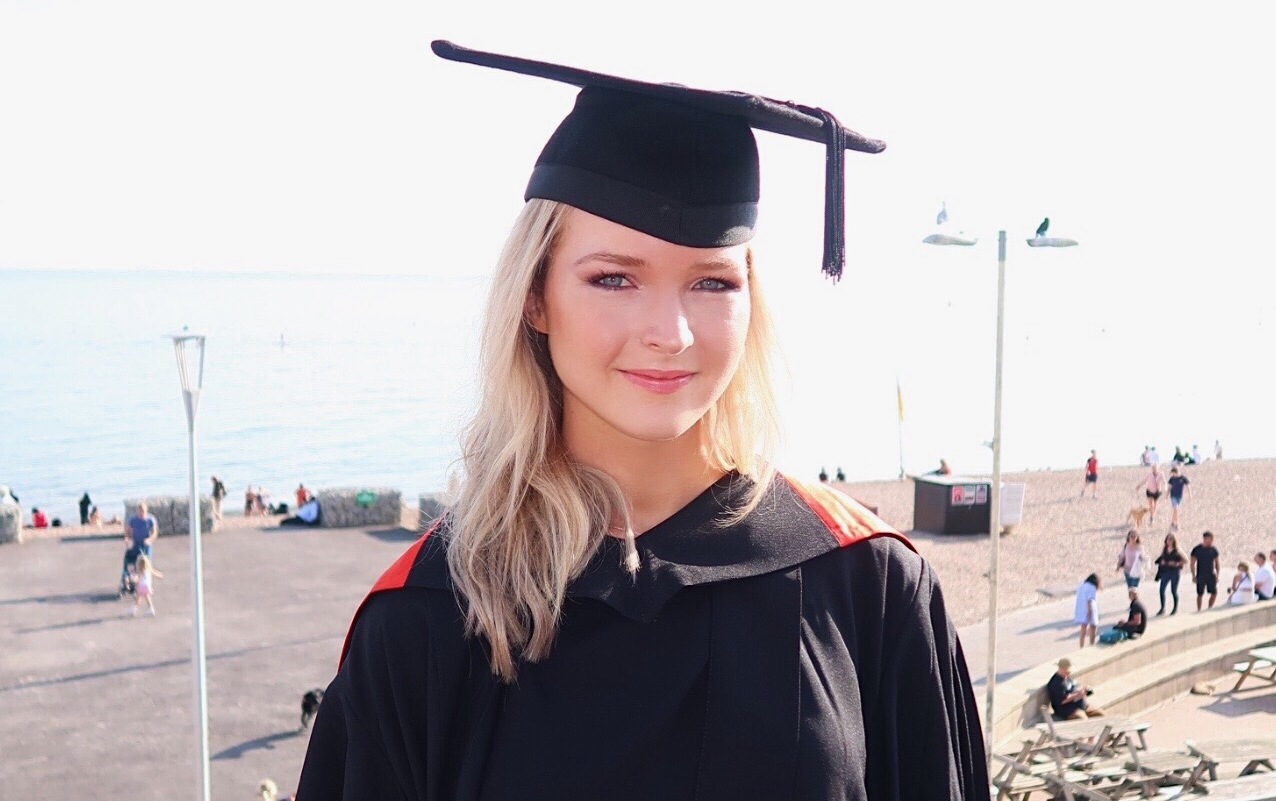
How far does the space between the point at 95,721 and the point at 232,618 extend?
4.57 m

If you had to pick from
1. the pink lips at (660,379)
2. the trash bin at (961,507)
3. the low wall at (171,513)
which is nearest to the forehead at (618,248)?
the pink lips at (660,379)

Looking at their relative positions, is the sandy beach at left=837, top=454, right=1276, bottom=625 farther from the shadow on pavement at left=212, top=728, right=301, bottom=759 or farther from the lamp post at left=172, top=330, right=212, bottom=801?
the lamp post at left=172, top=330, right=212, bottom=801

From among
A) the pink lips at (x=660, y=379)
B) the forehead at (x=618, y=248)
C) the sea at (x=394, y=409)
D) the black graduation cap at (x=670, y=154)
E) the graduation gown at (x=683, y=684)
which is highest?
the black graduation cap at (x=670, y=154)

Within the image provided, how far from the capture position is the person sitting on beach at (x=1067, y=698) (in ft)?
38.5

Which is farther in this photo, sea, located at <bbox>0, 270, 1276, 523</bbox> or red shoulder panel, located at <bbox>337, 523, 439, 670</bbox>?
sea, located at <bbox>0, 270, 1276, 523</bbox>

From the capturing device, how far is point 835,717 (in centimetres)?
198

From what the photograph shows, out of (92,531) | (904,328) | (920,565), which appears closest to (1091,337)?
(904,328)

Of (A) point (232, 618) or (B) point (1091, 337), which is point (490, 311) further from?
(B) point (1091, 337)

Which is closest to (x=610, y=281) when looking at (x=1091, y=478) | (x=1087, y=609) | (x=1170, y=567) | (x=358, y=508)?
(x=1087, y=609)

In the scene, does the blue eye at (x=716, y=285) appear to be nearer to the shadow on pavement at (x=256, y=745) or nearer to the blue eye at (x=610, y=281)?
the blue eye at (x=610, y=281)

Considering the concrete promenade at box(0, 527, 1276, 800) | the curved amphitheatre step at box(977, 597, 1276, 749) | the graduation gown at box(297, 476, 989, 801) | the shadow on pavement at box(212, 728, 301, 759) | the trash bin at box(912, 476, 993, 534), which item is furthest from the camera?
the trash bin at box(912, 476, 993, 534)

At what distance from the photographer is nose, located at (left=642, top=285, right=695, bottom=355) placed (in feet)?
6.50

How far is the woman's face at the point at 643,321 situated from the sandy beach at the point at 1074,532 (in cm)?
1770

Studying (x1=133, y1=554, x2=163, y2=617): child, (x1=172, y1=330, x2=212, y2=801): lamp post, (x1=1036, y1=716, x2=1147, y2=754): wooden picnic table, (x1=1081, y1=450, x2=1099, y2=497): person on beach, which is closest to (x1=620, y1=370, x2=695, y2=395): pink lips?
(x1=172, y1=330, x2=212, y2=801): lamp post
